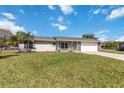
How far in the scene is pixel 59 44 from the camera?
1065 inches

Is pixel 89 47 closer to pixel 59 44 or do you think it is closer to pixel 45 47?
pixel 59 44

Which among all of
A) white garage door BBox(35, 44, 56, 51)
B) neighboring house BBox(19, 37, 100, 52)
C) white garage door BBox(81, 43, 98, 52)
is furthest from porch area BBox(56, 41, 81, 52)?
white garage door BBox(35, 44, 56, 51)

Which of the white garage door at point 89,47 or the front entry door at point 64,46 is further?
the white garage door at point 89,47

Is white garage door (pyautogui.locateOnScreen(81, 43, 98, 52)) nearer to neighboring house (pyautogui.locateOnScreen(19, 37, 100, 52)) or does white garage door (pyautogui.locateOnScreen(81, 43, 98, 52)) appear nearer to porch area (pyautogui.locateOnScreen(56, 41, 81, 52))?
neighboring house (pyautogui.locateOnScreen(19, 37, 100, 52))

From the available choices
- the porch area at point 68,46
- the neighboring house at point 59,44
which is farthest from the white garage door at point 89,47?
the porch area at point 68,46

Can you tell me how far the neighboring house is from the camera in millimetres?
25277

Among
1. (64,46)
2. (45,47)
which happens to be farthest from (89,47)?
(45,47)

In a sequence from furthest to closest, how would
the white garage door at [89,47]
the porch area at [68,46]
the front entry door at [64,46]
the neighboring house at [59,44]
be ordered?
the white garage door at [89,47] < the front entry door at [64,46] < the porch area at [68,46] < the neighboring house at [59,44]

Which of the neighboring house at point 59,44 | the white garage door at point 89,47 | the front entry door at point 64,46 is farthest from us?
the white garage door at point 89,47

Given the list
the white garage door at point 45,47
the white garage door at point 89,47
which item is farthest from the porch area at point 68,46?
the white garage door at point 45,47

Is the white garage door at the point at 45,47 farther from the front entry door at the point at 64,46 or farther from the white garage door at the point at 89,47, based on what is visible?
the white garage door at the point at 89,47

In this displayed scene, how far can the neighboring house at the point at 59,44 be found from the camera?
82.9 ft

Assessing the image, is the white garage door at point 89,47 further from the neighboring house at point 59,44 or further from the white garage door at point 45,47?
the white garage door at point 45,47
